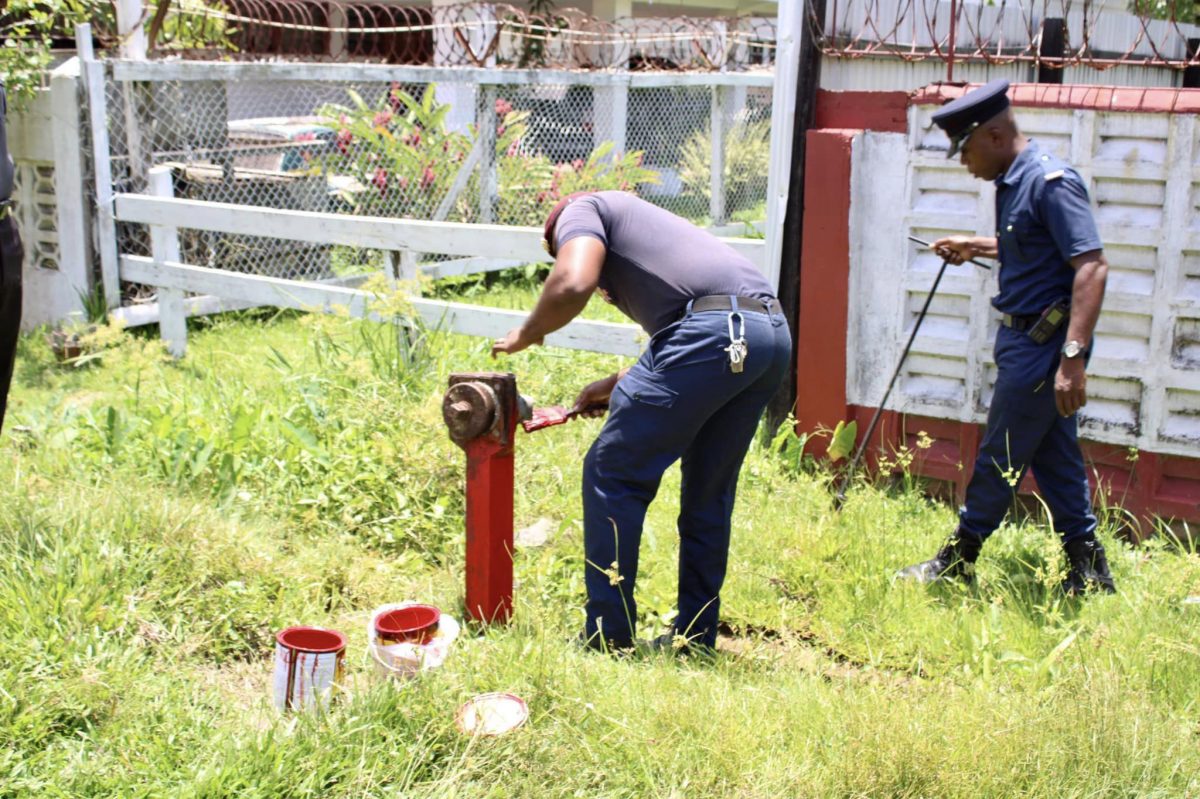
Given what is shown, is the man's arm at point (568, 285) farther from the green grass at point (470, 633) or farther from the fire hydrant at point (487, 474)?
the green grass at point (470, 633)

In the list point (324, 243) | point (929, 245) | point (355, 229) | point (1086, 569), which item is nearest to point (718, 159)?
point (324, 243)

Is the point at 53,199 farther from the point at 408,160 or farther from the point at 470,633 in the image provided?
the point at 470,633

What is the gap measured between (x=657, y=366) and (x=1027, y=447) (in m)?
1.56

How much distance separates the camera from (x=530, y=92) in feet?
38.6

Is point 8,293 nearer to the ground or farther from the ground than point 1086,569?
farther from the ground

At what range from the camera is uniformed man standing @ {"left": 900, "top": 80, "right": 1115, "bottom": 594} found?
424cm

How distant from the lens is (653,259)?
13.0 ft

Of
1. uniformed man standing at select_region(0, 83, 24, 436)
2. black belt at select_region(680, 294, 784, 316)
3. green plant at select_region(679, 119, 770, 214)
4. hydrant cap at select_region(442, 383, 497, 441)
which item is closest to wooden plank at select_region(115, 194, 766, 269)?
black belt at select_region(680, 294, 784, 316)

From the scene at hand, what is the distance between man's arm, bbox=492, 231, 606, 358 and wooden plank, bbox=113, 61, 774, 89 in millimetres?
5739

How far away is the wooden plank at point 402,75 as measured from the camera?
28.0ft

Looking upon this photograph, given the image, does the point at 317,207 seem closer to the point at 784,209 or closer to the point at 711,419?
the point at 784,209

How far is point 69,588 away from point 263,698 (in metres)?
0.91

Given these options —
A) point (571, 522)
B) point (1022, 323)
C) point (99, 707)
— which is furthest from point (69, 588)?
point (1022, 323)

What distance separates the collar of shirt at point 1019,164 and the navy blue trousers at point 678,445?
3.85 feet
